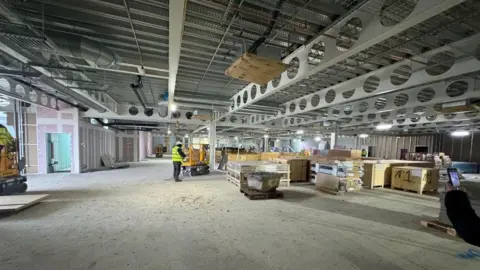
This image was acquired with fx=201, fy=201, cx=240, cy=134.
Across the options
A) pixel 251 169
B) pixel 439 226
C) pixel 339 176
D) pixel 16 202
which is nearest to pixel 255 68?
pixel 251 169

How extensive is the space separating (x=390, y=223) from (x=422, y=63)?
12.0 feet

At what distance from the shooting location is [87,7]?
3.19 m

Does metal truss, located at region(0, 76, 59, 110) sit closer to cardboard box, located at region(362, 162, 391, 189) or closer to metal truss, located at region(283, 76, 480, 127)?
metal truss, located at region(283, 76, 480, 127)

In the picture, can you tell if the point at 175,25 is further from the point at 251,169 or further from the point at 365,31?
the point at 251,169

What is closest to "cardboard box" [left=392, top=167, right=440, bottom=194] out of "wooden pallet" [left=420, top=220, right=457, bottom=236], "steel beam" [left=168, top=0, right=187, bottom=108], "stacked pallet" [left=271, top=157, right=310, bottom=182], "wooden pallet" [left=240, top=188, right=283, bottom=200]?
"stacked pallet" [left=271, top=157, right=310, bottom=182]

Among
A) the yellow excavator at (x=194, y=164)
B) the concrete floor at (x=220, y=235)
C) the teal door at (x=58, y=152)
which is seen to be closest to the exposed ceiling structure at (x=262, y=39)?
the concrete floor at (x=220, y=235)

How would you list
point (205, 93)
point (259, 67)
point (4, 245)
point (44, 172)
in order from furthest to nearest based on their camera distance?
point (44, 172), point (205, 93), point (259, 67), point (4, 245)

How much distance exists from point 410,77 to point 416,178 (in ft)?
15.6

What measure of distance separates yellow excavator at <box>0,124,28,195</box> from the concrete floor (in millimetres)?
1064

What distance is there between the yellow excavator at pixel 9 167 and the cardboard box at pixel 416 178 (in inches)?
520

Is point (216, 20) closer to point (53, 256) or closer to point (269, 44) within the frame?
point (269, 44)

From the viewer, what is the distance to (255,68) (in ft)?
12.5

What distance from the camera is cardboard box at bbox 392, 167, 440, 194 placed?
7.48 m

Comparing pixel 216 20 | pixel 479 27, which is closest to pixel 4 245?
pixel 216 20
